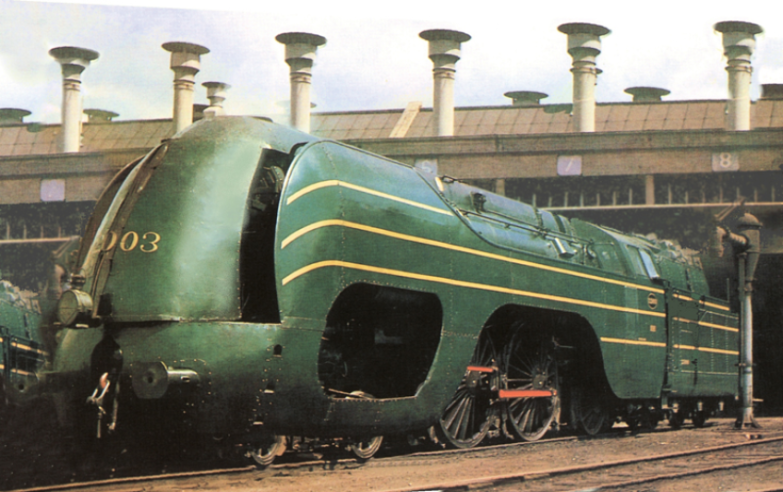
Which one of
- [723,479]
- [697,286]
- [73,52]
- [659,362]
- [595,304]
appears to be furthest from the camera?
[697,286]

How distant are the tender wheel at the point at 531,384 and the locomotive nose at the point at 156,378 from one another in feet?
16.0

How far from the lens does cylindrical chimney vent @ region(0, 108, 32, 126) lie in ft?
25.0

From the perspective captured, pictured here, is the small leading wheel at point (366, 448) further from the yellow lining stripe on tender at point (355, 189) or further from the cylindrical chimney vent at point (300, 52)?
the cylindrical chimney vent at point (300, 52)

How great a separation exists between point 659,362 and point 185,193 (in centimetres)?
830

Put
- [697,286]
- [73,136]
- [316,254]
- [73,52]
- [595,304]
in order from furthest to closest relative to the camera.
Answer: [697,286] → [595,304] → [73,136] → [73,52] → [316,254]

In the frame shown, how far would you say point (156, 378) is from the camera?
6199mm

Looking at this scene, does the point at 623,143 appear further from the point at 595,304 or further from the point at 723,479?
the point at 723,479

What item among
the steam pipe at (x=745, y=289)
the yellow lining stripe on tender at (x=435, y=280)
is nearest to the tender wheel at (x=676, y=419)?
the steam pipe at (x=745, y=289)

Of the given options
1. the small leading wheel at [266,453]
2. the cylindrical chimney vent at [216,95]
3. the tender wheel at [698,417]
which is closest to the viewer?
the small leading wheel at [266,453]

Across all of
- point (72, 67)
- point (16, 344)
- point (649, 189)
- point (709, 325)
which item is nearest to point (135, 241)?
point (72, 67)

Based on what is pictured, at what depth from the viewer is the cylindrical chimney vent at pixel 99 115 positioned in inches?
315

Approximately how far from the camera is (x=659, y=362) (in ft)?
41.3

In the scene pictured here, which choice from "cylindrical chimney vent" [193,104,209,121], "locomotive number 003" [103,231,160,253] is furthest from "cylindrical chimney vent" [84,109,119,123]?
"locomotive number 003" [103,231,160,253]

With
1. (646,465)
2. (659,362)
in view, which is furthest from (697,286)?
(646,465)
